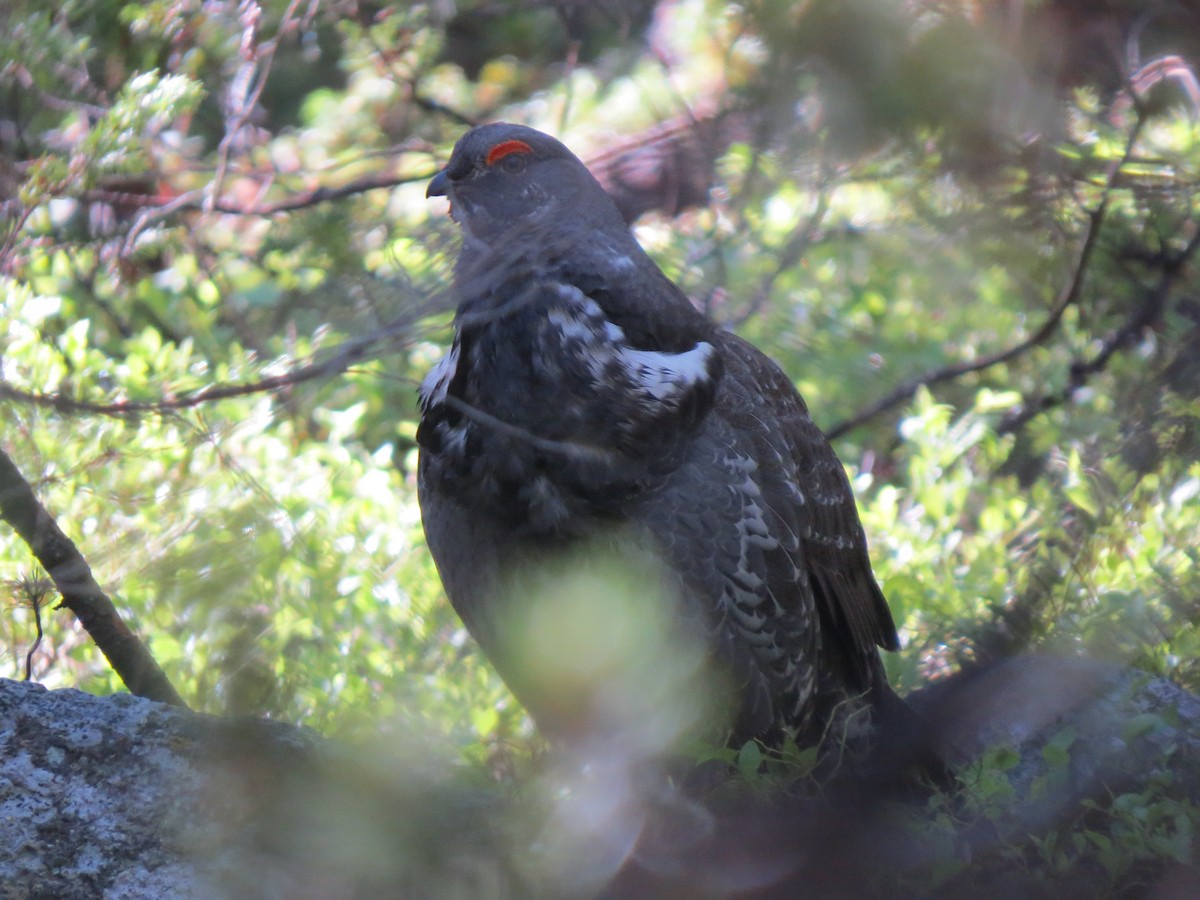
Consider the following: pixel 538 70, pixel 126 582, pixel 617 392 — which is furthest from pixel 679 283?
pixel 538 70

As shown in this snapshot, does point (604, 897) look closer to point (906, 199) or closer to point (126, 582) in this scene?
point (126, 582)

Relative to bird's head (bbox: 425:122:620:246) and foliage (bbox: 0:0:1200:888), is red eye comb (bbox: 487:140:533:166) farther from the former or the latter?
foliage (bbox: 0:0:1200:888)

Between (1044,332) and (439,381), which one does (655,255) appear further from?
(1044,332)

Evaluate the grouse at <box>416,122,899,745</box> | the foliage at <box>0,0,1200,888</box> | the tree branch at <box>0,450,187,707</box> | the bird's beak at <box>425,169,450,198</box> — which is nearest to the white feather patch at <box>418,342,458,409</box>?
the grouse at <box>416,122,899,745</box>

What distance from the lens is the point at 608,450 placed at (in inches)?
117

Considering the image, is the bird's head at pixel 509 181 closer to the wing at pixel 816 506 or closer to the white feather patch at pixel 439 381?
the white feather patch at pixel 439 381

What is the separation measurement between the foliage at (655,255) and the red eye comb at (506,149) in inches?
14.2

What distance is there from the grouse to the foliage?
23cm

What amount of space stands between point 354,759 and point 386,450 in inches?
119

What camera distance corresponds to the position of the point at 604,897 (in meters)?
2.28

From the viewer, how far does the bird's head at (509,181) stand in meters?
3.48

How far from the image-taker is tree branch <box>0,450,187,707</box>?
2639 mm

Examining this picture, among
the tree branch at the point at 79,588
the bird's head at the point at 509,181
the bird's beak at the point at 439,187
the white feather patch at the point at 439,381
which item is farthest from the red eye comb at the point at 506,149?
the tree branch at the point at 79,588

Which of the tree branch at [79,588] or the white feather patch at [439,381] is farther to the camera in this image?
the white feather patch at [439,381]
